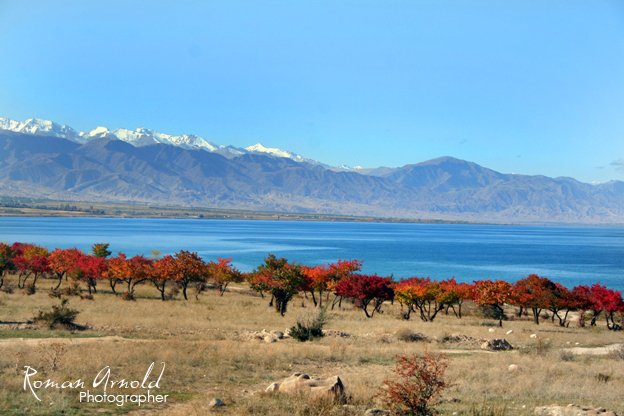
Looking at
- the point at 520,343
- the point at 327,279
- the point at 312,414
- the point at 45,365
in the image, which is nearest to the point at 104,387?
the point at 45,365

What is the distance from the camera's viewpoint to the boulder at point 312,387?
11.6m

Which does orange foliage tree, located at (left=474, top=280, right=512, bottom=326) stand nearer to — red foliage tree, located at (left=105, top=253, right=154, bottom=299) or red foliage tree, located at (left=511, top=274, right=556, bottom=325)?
red foliage tree, located at (left=511, top=274, right=556, bottom=325)

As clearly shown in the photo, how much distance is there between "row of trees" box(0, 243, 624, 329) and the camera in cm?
3641

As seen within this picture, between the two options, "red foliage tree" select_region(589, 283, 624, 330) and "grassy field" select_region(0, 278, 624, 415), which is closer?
"grassy field" select_region(0, 278, 624, 415)

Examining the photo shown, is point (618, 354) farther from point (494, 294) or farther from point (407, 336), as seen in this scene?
point (494, 294)

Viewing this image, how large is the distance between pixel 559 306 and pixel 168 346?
30.6 m

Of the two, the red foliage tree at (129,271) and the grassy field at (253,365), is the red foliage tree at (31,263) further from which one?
the grassy field at (253,365)

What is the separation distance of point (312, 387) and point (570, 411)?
5679 millimetres

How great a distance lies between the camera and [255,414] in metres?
10.5

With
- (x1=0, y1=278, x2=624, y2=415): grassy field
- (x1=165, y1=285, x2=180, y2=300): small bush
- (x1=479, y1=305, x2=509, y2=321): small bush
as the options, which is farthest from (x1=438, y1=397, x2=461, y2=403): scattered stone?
(x1=165, y1=285, x2=180, y2=300): small bush

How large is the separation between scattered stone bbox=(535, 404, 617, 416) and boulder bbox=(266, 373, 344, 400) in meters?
4.50

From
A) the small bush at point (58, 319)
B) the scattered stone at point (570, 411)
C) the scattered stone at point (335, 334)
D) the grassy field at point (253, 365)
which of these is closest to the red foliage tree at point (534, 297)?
the grassy field at point (253, 365)

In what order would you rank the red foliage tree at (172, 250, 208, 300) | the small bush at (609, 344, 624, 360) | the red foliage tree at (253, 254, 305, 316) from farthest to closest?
1. the red foliage tree at (172, 250, 208, 300)
2. the red foliage tree at (253, 254, 305, 316)
3. the small bush at (609, 344, 624, 360)

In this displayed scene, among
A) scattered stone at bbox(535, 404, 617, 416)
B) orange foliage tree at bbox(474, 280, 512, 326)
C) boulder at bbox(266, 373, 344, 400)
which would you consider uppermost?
scattered stone at bbox(535, 404, 617, 416)
